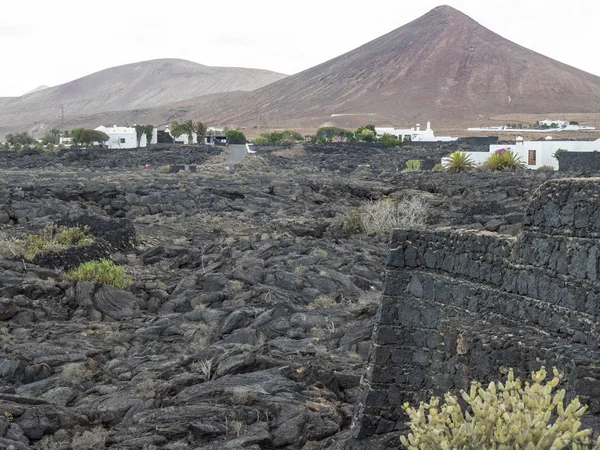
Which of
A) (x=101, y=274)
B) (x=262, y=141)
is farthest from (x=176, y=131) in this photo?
(x=101, y=274)

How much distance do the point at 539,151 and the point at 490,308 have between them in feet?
160

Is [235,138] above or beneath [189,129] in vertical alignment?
beneath

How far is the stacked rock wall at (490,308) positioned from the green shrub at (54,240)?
43.8 ft

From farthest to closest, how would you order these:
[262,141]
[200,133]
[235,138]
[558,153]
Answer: [200,133] < [235,138] < [262,141] < [558,153]

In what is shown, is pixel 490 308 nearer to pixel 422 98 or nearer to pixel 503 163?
pixel 503 163

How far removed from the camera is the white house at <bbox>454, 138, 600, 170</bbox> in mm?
55125

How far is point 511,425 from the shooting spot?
5.48 metres

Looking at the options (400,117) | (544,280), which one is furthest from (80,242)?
(400,117)

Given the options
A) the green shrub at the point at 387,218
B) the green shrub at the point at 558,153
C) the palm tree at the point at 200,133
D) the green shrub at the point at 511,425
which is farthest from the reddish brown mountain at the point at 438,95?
the green shrub at the point at 511,425

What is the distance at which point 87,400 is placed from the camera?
1194 cm

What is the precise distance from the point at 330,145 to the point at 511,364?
75.5 meters

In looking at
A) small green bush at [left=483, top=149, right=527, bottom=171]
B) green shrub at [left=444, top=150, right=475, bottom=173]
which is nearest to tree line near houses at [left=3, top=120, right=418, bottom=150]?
small green bush at [left=483, top=149, right=527, bottom=171]

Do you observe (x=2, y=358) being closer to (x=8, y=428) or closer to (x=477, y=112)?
(x=8, y=428)

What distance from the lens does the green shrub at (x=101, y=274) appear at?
19.0 meters
